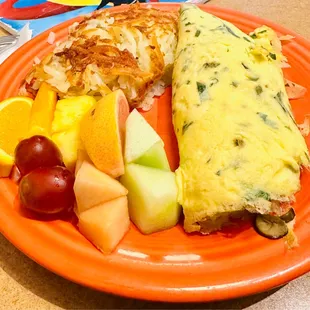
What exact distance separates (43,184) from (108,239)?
7.9 inches

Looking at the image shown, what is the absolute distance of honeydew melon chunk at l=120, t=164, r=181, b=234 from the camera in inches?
42.6

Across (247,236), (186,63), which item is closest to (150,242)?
(247,236)

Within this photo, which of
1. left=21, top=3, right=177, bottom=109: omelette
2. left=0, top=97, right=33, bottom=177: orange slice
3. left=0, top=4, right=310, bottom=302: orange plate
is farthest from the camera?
left=21, top=3, right=177, bottom=109: omelette

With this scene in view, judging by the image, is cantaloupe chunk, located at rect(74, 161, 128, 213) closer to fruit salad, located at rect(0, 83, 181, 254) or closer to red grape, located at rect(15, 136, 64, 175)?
fruit salad, located at rect(0, 83, 181, 254)

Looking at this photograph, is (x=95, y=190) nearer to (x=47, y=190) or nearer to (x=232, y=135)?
(x=47, y=190)

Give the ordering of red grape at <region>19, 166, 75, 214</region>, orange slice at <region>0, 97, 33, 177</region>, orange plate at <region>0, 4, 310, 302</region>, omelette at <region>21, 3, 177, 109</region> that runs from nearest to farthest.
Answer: orange plate at <region>0, 4, 310, 302</region> < red grape at <region>19, 166, 75, 214</region> < orange slice at <region>0, 97, 33, 177</region> < omelette at <region>21, 3, 177, 109</region>

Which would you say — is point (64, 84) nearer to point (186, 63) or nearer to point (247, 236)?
point (186, 63)

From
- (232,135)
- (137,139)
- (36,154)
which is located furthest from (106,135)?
(232,135)

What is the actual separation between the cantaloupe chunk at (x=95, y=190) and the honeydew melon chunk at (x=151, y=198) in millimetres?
35

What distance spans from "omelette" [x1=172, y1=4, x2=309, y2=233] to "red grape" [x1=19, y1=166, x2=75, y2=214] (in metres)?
0.27

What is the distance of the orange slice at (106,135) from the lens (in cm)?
110

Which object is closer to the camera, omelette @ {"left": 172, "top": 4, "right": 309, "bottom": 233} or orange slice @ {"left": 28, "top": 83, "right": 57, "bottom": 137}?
omelette @ {"left": 172, "top": 4, "right": 309, "bottom": 233}

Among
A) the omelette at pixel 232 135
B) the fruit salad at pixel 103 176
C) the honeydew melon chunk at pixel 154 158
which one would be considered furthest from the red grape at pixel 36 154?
the omelette at pixel 232 135

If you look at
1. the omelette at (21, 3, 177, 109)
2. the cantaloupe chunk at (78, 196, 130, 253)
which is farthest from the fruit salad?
the omelette at (21, 3, 177, 109)
